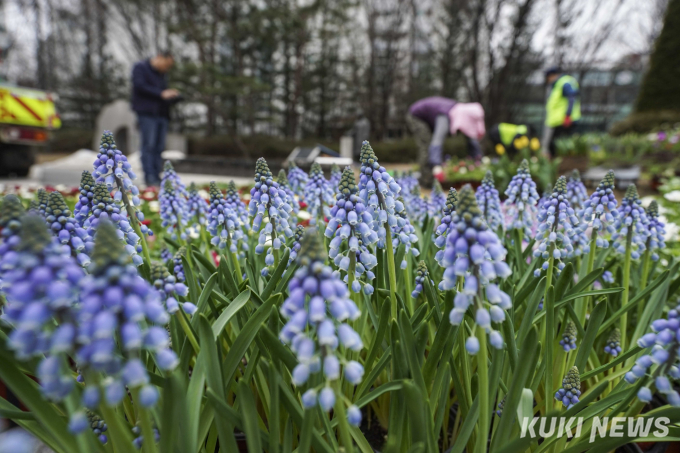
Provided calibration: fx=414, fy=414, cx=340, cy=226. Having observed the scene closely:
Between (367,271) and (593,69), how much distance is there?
1216 inches

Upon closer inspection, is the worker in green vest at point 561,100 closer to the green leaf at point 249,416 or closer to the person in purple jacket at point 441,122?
the person in purple jacket at point 441,122

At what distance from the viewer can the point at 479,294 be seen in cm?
103

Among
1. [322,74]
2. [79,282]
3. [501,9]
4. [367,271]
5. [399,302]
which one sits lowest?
[399,302]

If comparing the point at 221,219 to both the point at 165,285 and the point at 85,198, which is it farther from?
the point at 165,285

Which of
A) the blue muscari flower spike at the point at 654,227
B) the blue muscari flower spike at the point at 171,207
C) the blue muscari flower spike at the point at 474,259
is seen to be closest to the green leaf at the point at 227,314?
the blue muscari flower spike at the point at 474,259

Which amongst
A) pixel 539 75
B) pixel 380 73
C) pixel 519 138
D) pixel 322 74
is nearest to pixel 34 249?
pixel 519 138

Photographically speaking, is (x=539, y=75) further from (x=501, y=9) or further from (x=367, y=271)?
(x=367, y=271)

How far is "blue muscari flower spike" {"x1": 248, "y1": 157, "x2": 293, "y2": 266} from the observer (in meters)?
1.80

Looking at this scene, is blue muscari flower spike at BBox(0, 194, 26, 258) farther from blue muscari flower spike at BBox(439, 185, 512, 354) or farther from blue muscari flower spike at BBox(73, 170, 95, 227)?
blue muscari flower spike at BBox(439, 185, 512, 354)

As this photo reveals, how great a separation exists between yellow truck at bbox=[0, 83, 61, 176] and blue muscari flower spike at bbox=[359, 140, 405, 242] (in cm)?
1078

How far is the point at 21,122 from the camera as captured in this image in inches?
368

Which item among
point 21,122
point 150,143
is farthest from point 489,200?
point 21,122

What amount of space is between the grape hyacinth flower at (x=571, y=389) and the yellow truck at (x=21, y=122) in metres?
11.5

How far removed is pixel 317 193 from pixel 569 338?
141cm
